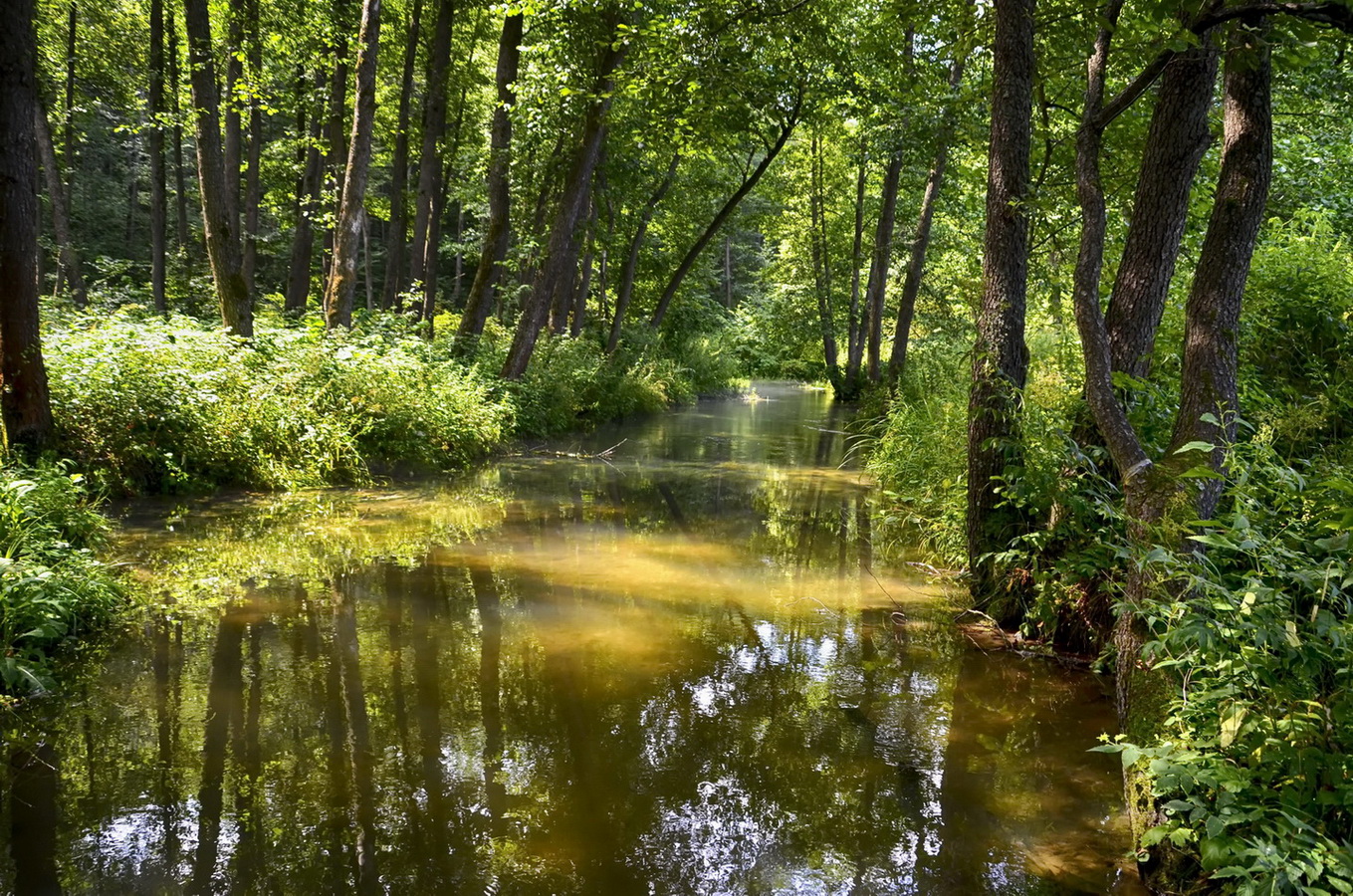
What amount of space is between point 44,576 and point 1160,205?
260 inches

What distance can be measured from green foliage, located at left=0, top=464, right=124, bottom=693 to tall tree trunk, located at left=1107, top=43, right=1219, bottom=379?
20.5 ft

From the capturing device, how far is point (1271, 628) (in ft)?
8.18

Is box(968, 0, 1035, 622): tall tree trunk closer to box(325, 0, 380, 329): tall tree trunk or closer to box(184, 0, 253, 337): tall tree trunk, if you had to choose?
box(325, 0, 380, 329): tall tree trunk

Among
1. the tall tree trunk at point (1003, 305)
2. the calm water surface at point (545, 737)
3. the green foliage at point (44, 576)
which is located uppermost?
the tall tree trunk at point (1003, 305)

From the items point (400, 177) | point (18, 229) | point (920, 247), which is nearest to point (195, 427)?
point (18, 229)

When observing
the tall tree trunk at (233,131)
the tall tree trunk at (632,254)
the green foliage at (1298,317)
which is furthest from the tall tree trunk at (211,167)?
the tall tree trunk at (632,254)

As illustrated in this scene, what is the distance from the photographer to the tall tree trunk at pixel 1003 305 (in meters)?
5.20

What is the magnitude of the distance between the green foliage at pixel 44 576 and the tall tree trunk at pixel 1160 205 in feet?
20.5

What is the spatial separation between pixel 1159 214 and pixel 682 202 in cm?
1979

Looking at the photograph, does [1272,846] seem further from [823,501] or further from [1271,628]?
[823,501]

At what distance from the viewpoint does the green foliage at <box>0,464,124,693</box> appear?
3.94m

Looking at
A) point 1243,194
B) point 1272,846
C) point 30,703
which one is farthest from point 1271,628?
point 30,703

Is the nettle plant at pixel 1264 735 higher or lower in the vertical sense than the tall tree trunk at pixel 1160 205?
lower

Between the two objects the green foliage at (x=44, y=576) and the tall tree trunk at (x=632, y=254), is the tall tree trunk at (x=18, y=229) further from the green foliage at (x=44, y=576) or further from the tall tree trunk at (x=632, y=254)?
the tall tree trunk at (x=632, y=254)
